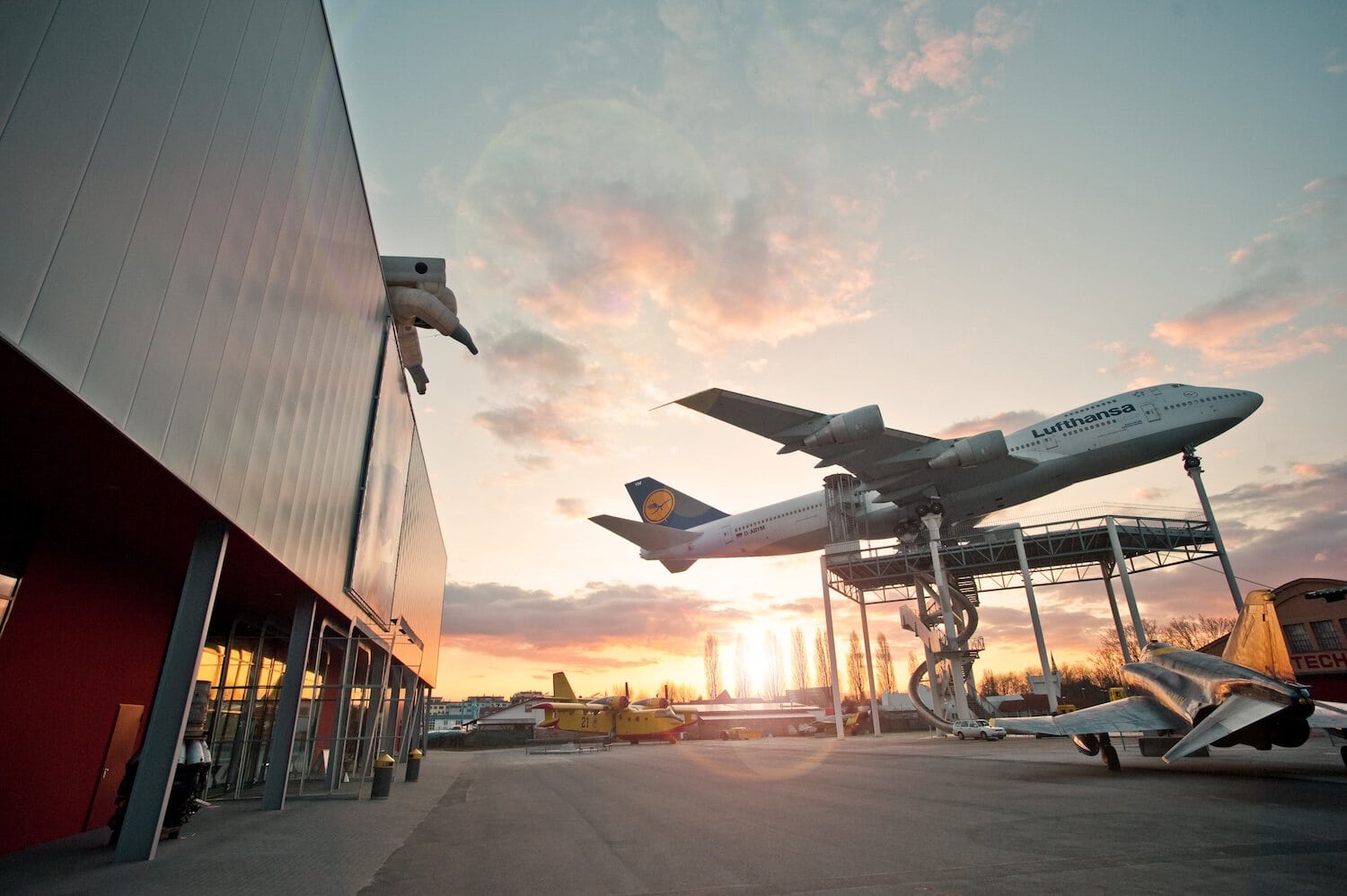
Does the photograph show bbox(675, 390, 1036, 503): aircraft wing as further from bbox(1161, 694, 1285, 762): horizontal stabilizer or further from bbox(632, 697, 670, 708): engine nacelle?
bbox(632, 697, 670, 708): engine nacelle

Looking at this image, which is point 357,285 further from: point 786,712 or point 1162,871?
point 786,712

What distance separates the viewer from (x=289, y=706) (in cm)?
1257

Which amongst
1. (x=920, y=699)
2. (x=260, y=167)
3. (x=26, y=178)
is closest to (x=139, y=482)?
(x=26, y=178)

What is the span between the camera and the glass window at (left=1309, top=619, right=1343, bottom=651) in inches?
1302

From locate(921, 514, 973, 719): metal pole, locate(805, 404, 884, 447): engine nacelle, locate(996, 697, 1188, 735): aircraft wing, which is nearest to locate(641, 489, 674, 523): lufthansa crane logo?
locate(921, 514, 973, 719): metal pole

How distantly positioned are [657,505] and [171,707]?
42.0 m

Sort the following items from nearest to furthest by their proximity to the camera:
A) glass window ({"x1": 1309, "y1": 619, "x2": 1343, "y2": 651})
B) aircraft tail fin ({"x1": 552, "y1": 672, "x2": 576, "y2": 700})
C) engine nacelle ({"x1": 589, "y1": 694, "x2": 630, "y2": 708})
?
1. glass window ({"x1": 1309, "y1": 619, "x2": 1343, "y2": 651})
2. engine nacelle ({"x1": 589, "y1": 694, "x2": 630, "y2": 708})
3. aircraft tail fin ({"x1": 552, "y1": 672, "x2": 576, "y2": 700})

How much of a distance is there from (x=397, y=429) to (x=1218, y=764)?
23777 mm

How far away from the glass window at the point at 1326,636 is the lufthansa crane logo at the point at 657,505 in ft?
134

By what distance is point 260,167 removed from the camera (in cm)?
818

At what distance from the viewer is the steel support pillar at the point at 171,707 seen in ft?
23.7

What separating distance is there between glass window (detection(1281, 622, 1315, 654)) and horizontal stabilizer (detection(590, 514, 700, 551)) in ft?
122

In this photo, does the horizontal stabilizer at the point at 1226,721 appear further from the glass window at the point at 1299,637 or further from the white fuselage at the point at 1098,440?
the glass window at the point at 1299,637

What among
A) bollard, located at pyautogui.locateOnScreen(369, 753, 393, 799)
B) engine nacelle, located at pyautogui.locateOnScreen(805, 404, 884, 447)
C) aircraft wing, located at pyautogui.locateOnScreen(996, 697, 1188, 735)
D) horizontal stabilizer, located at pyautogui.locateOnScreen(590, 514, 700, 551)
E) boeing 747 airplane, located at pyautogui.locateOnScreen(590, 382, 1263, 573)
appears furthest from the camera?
horizontal stabilizer, located at pyautogui.locateOnScreen(590, 514, 700, 551)
